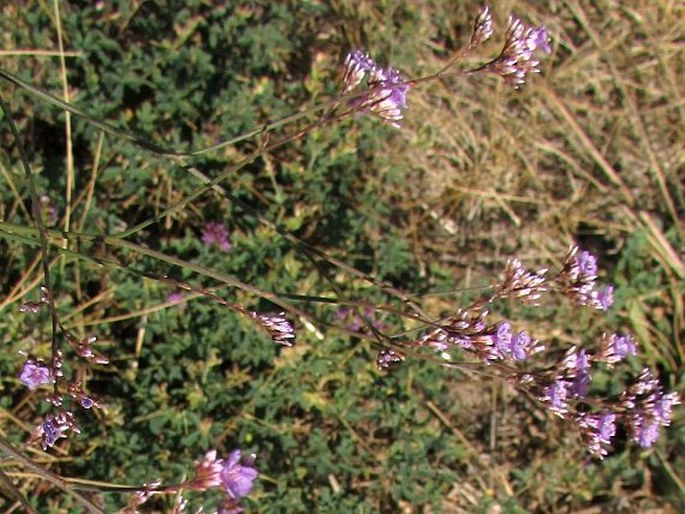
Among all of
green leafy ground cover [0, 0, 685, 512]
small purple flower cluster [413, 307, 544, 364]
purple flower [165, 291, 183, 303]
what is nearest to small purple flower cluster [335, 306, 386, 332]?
green leafy ground cover [0, 0, 685, 512]

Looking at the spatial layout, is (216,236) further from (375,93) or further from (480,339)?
(480,339)

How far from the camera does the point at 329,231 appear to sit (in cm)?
404

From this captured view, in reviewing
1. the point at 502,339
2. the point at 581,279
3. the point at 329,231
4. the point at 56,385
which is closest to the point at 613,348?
the point at 581,279

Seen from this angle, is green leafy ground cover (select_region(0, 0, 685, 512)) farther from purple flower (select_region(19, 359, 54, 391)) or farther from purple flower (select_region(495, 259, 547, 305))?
purple flower (select_region(19, 359, 54, 391))

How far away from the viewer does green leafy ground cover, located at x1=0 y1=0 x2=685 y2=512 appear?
3.53 meters

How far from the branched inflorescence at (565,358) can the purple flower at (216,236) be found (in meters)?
1.48

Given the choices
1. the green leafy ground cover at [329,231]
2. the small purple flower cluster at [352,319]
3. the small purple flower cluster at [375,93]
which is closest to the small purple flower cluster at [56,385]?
the green leafy ground cover at [329,231]

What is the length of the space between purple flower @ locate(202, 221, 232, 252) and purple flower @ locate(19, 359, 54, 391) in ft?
4.88

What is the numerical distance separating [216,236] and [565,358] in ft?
6.05

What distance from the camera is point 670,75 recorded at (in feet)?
16.9

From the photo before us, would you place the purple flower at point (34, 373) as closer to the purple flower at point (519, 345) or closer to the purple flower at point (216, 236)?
the purple flower at point (519, 345)

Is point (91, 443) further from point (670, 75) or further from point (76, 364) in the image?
point (670, 75)

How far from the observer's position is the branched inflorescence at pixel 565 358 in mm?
2287

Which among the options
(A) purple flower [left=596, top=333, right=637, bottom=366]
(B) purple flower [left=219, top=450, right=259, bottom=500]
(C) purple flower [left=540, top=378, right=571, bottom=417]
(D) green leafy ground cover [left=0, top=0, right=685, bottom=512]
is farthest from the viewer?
(D) green leafy ground cover [left=0, top=0, right=685, bottom=512]
